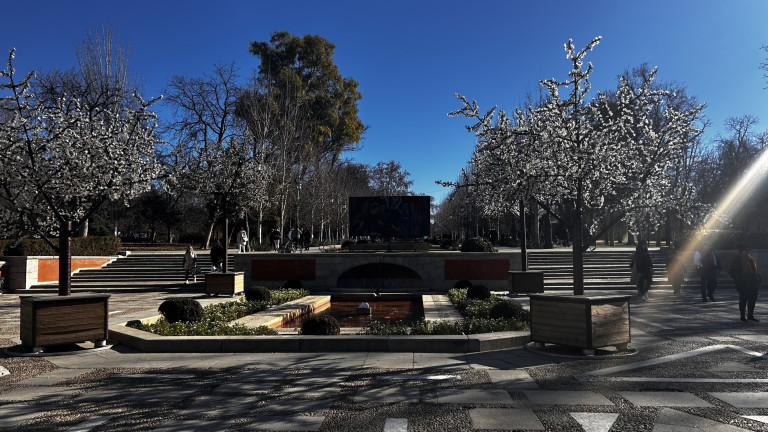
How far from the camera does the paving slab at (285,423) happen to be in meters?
4.61

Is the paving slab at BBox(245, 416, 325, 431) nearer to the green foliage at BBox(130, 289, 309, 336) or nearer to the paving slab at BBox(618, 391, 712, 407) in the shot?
the paving slab at BBox(618, 391, 712, 407)

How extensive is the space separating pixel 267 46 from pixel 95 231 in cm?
2285

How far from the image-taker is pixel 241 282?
1755cm

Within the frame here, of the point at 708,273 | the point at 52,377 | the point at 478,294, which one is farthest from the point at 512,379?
the point at 708,273

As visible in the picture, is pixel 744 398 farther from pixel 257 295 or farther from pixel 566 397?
pixel 257 295

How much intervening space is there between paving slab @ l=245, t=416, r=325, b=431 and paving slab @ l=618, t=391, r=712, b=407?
3.42 meters

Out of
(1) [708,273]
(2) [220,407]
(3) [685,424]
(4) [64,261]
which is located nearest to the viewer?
(3) [685,424]

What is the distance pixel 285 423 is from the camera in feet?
15.6

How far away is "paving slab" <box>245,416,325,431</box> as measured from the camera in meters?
4.61

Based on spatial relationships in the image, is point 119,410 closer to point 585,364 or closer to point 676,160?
point 585,364

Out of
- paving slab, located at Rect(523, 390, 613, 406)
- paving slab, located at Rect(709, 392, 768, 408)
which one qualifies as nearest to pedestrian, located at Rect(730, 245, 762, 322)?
paving slab, located at Rect(709, 392, 768, 408)

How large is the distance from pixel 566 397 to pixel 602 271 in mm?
19058

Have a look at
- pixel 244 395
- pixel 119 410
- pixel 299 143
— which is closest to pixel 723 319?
pixel 244 395

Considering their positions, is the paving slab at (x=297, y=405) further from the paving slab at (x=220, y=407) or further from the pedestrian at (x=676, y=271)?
the pedestrian at (x=676, y=271)
